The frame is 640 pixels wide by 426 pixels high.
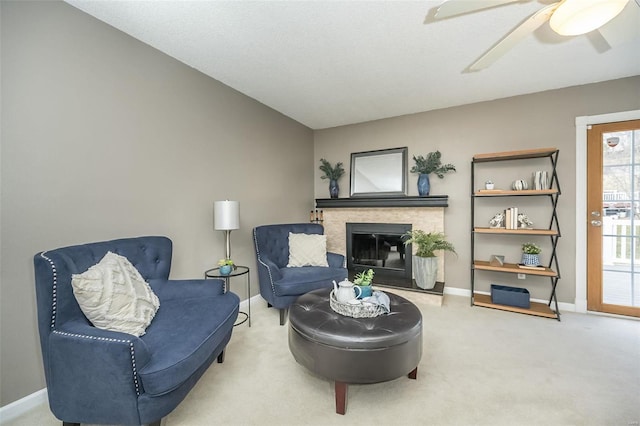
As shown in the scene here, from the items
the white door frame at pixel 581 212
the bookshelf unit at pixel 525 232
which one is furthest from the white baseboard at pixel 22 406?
the white door frame at pixel 581 212

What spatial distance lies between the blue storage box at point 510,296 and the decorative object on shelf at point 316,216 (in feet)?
8.76

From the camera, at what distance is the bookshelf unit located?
3000mm

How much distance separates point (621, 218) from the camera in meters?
2.95

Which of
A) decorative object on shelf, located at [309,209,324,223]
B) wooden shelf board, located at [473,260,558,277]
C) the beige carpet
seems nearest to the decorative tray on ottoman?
the beige carpet

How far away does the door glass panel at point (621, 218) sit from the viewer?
2.90 m

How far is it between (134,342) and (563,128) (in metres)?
4.59

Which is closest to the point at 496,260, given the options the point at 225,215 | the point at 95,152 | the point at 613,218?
the point at 613,218

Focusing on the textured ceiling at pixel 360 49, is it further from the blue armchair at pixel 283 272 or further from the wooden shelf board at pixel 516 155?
the blue armchair at pixel 283 272

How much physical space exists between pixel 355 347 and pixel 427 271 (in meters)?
2.21

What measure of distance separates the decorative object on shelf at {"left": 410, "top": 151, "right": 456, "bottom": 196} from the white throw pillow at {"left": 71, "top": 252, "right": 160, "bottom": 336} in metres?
3.49

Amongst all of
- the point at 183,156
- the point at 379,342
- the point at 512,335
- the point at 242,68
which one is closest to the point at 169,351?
the point at 379,342

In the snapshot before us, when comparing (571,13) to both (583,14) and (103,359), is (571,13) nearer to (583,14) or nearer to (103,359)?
(583,14)

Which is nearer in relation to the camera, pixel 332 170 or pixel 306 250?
pixel 306 250

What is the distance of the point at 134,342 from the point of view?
4.16 ft
